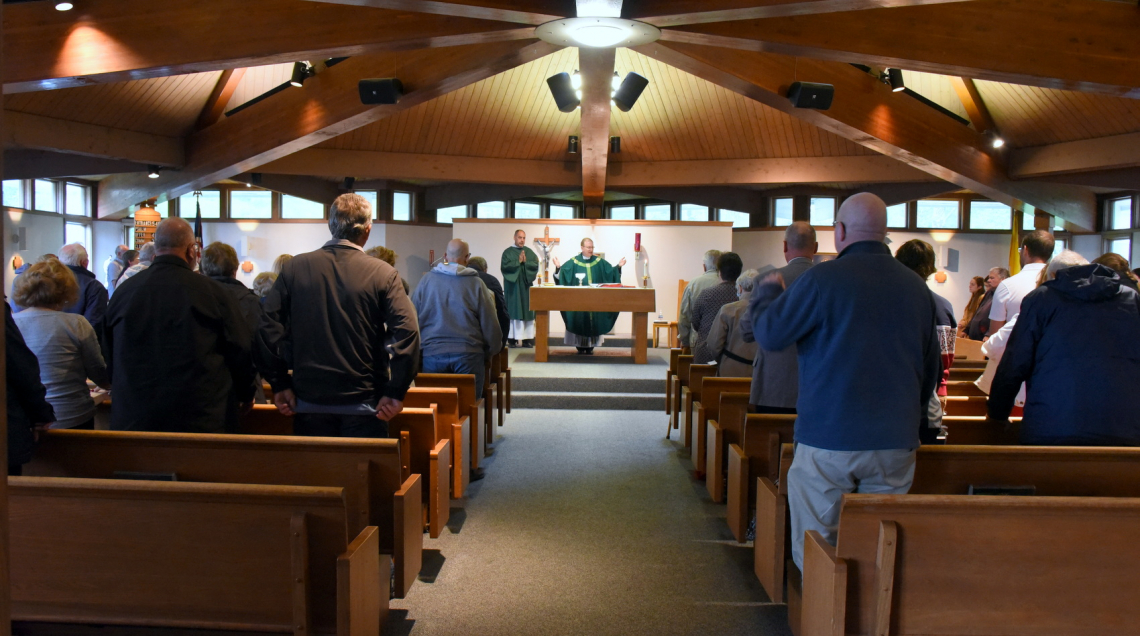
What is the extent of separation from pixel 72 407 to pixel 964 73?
5479 mm

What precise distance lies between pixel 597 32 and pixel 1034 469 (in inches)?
143

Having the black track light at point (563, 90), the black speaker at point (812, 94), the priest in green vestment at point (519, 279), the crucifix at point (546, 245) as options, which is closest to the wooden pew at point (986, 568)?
the black speaker at point (812, 94)

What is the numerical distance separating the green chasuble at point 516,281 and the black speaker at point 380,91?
12.8 ft

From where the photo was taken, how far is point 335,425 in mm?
2799

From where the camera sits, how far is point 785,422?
3.09m

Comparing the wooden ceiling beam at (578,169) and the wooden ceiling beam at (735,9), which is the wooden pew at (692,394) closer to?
the wooden ceiling beam at (735,9)

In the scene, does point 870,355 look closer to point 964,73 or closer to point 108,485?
point 108,485

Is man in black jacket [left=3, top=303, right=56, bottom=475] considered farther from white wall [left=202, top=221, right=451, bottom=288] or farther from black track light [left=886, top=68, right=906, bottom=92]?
white wall [left=202, top=221, right=451, bottom=288]

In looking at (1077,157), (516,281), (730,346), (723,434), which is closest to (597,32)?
(730,346)

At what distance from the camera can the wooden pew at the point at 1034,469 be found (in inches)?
91.2

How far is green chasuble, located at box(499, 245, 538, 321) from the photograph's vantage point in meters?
10.1

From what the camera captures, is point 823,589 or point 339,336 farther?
point 339,336

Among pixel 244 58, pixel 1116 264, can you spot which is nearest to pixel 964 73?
pixel 1116 264

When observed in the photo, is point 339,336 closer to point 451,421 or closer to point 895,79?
point 451,421
